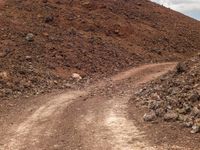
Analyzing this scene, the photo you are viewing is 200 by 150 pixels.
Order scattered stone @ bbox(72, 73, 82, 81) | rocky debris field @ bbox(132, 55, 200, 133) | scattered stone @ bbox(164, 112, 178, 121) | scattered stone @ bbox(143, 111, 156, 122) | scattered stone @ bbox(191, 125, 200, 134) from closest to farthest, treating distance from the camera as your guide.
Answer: scattered stone @ bbox(191, 125, 200, 134)
rocky debris field @ bbox(132, 55, 200, 133)
scattered stone @ bbox(164, 112, 178, 121)
scattered stone @ bbox(143, 111, 156, 122)
scattered stone @ bbox(72, 73, 82, 81)

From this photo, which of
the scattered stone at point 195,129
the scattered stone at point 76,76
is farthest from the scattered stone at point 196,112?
the scattered stone at point 76,76

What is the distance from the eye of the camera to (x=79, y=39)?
1446 inches

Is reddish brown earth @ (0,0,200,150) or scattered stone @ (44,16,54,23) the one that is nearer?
reddish brown earth @ (0,0,200,150)

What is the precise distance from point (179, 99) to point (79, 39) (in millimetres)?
21020

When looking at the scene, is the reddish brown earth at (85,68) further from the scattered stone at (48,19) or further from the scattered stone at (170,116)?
the scattered stone at (170,116)

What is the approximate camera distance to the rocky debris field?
14952 millimetres

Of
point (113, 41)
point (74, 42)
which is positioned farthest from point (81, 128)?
point (113, 41)

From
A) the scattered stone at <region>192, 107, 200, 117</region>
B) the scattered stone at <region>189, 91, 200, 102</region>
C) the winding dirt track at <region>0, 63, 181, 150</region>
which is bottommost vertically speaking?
the winding dirt track at <region>0, 63, 181, 150</region>

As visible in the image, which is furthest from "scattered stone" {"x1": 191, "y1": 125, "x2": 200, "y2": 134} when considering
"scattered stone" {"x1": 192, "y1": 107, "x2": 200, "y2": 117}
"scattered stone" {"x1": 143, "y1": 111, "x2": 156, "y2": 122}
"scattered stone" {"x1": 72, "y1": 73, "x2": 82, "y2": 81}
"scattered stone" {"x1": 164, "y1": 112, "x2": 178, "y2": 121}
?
"scattered stone" {"x1": 72, "y1": 73, "x2": 82, "y2": 81}

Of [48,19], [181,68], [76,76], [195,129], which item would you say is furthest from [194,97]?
[48,19]

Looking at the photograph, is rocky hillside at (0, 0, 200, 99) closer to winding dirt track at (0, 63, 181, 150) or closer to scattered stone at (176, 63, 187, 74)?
winding dirt track at (0, 63, 181, 150)

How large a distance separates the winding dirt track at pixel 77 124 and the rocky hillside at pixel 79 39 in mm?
3624

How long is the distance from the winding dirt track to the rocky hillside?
3624 mm

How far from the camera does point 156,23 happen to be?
4803 cm
